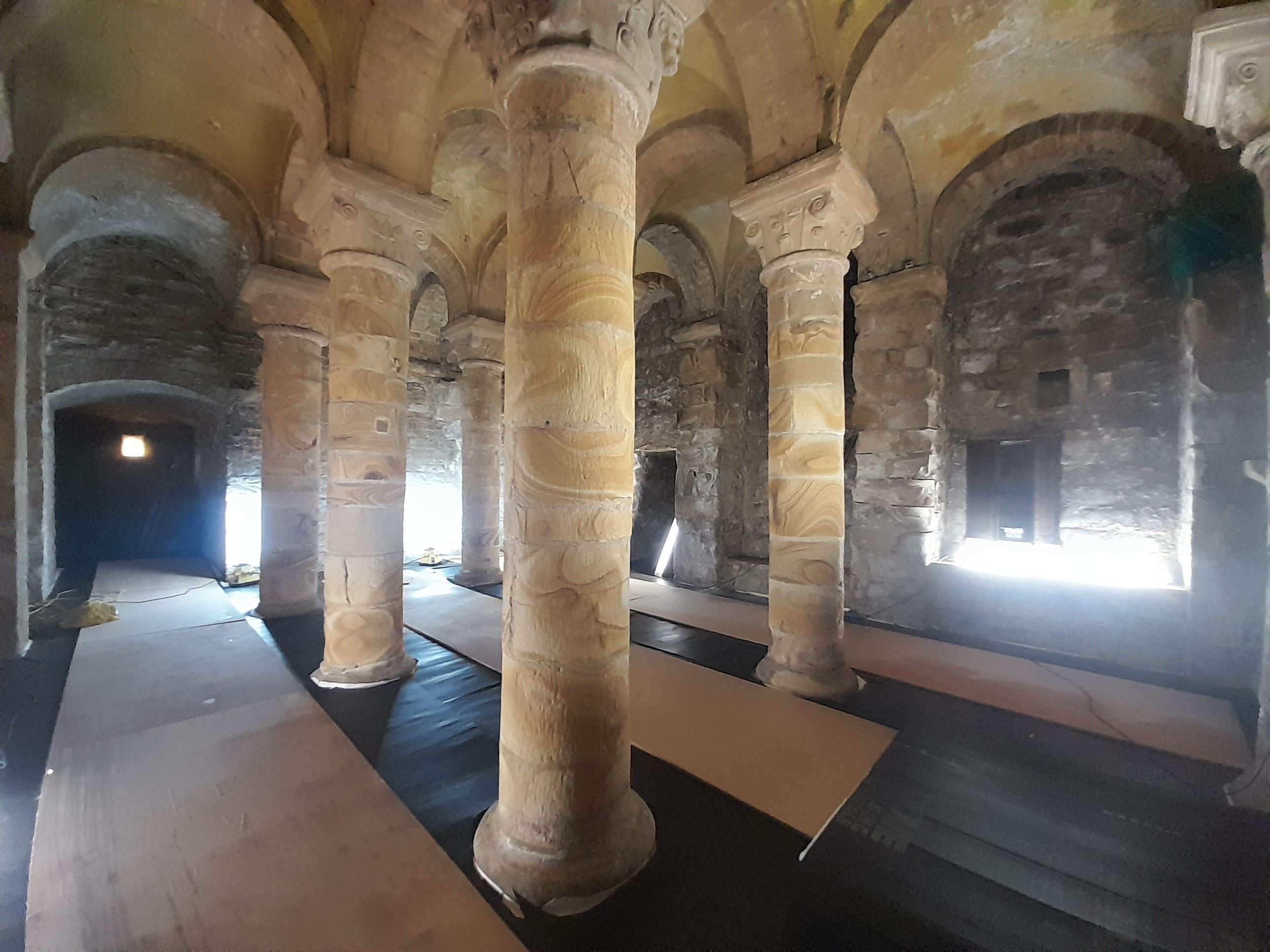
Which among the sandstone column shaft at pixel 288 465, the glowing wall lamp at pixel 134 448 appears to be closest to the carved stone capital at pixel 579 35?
the sandstone column shaft at pixel 288 465

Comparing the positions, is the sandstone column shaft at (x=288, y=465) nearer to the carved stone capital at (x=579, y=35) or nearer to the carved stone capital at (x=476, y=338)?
the carved stone capital at (x=476, y=338)

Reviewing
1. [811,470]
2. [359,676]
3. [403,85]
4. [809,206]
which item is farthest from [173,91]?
[811,470]

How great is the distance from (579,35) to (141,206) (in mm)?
7018

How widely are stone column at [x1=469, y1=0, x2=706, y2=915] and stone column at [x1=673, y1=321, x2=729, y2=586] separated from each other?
5.39 metres

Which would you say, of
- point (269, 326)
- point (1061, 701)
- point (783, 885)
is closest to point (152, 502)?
point (269, 326)

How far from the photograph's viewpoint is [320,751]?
282 centimetres

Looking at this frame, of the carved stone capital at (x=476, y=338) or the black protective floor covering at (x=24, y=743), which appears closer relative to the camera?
the black protective floor covering at (x=24, y=743)

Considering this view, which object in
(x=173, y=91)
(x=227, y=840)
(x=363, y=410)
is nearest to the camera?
(x=227, y=840)

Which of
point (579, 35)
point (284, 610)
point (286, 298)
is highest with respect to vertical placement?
point (286, 298)

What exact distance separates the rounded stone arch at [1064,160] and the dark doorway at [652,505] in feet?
17.2

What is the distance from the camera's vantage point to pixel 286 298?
5270 millimetres

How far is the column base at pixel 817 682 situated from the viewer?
3605mm

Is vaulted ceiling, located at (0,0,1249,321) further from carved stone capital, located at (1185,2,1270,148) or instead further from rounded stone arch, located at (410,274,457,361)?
rounded stone arch, located at (410,274,457,361)

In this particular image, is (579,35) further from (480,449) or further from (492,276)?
(480,449)
